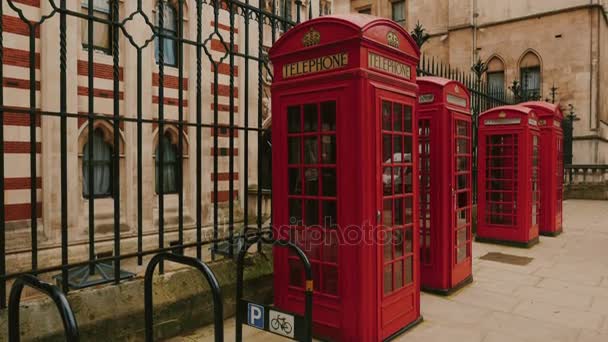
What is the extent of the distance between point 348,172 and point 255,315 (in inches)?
49.6

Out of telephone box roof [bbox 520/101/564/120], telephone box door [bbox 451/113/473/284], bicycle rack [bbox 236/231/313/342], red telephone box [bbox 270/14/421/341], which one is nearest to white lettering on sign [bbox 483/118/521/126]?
telephone box roof [bbox 520/101/564/120]

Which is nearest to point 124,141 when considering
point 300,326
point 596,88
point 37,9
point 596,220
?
point 37,9

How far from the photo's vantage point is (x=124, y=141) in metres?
10.1

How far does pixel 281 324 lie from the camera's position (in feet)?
8.14

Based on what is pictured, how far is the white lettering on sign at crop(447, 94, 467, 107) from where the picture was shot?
4777 mm

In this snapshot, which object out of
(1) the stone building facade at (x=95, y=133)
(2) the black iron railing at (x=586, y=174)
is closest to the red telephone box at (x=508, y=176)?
(1) the stone building facade at (x=95, y=133)

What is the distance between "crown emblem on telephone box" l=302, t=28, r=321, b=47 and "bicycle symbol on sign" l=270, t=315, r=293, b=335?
2.11 metres

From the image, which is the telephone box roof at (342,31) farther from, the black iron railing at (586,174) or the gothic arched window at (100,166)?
the black iron railing at (586,174)

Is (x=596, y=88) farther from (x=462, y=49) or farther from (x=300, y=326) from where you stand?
(x=300, y=326)

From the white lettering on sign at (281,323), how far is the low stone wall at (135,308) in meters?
1.31

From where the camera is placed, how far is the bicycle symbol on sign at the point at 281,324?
2455 mm

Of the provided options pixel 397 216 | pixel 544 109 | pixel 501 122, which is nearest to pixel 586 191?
pixel 544 109

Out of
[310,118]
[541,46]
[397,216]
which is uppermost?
[541,46]

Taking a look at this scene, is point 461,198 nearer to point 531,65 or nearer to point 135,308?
point 135,308
